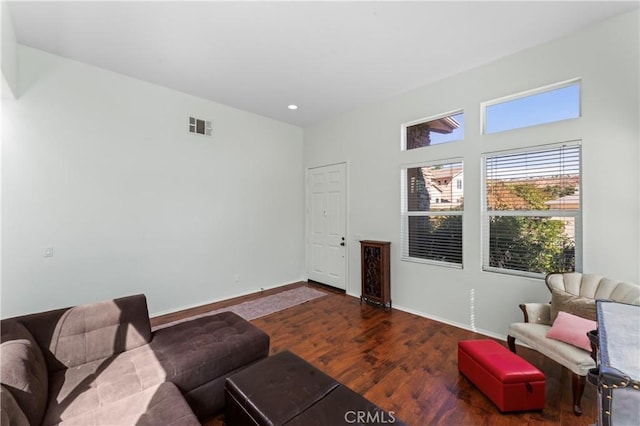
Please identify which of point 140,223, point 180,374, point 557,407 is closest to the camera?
point 180,374

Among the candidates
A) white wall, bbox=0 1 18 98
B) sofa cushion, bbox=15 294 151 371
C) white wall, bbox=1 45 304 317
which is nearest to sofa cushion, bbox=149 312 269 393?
sofa cushion, bbox=15 294 151 371

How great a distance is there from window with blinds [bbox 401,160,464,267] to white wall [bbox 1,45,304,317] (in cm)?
250

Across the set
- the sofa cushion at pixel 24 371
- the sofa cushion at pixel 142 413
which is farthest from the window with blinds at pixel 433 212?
the sofa cushion at pixel 24 371

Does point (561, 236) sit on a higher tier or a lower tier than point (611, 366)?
higher

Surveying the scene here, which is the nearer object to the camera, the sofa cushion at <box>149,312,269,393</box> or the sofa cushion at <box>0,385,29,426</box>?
the sofa cushion at <box>0,385,29,426</box>

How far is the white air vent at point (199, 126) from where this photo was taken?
398cm

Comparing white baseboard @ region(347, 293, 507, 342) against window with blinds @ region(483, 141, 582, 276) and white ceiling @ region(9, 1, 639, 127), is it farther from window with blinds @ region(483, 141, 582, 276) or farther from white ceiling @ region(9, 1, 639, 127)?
white ceiling @ region(9, 1, 639, 127)

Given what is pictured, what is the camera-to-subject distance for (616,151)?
2.39 metres

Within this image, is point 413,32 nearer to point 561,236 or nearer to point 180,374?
point 561,236

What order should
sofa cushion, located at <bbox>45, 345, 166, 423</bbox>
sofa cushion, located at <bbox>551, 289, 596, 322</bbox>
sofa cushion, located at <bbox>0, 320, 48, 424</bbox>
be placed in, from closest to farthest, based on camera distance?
sofa cushion, located at <bbox>0, 320, 48, 424</bbox> → sofa cushion, located at <bbox>45, 345, 166, 423</bbox> → sofa cushion, located at <bbox>551, 289, 596, 322</bbox>

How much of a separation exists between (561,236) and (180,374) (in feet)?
12.0

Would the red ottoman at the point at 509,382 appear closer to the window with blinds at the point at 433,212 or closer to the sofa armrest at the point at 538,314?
the sofa armrest at the point at 538,314

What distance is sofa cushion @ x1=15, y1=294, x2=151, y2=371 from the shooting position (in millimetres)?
1785

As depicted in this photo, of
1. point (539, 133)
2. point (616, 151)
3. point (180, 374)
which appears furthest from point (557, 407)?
point (180, 374)
